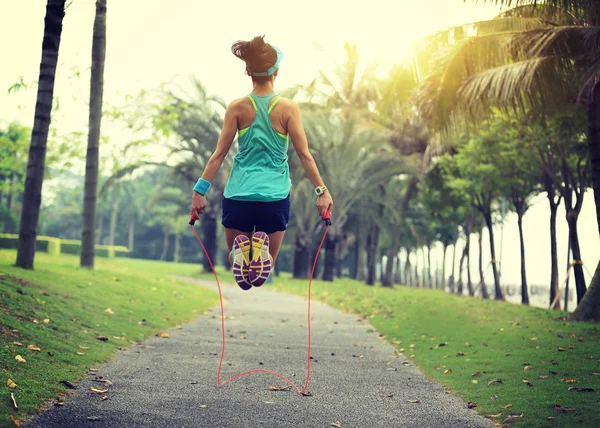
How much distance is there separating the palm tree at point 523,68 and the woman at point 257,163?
9.59 meters

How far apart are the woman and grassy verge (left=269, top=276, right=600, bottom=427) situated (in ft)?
9.01

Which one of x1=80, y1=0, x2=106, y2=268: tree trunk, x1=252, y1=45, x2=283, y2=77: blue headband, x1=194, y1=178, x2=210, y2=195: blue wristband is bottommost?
x1=194, y1=178, x2=210, y2=195: blue wristband

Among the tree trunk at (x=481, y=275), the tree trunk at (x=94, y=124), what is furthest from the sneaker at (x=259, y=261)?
the tree trunk at (x=481, y=275)

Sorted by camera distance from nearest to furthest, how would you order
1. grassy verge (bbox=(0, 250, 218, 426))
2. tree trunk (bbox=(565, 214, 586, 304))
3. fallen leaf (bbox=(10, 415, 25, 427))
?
fallen leaf (bbox=(10, 415, 25, 427)), grassy verge (bbox=(0, 250, 218, 426)), tree trunk (bbox=(565, 214, 586, 304))

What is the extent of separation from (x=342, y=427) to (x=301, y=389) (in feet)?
5.63

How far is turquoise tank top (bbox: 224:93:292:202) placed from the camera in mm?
6070

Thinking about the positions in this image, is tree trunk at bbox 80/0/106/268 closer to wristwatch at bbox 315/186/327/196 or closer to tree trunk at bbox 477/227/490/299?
wristwatch at bbox 315/186/327/196

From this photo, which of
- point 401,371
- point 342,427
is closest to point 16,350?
point 342,427

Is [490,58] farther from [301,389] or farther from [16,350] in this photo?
[16,350]

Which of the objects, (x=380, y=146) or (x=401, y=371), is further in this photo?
(x=380, y=146)

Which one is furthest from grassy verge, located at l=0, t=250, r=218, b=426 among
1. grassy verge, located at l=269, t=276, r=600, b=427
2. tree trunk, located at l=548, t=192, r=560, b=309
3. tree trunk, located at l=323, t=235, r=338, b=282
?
tree trunk, located at l=323, t=235, r=338, b=282

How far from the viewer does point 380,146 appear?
34500 millimetres

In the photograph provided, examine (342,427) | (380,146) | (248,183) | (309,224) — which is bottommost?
(342,427)

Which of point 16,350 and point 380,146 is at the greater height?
point 380,146
